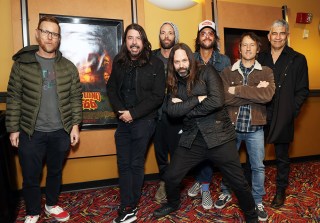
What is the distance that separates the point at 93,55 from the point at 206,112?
161cm

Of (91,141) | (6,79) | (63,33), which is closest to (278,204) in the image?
(91,141)

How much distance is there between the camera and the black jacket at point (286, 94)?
8.42ft

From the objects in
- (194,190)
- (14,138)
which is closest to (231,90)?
(194,190)

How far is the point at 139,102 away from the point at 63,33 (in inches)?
50.4

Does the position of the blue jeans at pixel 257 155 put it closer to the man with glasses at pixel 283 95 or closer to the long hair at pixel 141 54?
the man with glasses at pixel 283 95

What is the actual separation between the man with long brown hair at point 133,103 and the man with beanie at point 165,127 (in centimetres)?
28

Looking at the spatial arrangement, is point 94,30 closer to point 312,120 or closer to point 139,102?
point 139,102

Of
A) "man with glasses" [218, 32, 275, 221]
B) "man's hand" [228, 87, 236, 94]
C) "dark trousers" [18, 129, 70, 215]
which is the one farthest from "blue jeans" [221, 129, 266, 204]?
"dark trousers" [18, 129, 70, 215]

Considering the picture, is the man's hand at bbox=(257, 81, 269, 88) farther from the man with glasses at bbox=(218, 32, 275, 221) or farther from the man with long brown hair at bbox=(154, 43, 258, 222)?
the man with long brown hair at bbox=(154, 43, 258, 222)

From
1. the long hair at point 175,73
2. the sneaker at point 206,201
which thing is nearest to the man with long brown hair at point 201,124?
the long hair at point 175,73

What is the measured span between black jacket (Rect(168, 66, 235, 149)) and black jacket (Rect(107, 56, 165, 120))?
223 millimetres

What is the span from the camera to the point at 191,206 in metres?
2.70

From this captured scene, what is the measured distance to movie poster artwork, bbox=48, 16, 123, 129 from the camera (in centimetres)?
295

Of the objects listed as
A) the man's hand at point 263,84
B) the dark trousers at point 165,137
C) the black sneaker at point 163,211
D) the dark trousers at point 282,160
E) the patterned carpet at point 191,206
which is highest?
the man's hand at point 263,84
